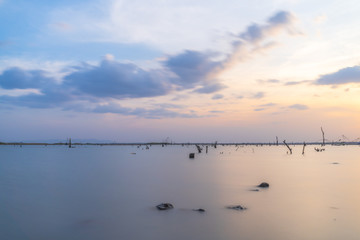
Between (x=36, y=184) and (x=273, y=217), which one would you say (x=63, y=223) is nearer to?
(x=273, y=217)

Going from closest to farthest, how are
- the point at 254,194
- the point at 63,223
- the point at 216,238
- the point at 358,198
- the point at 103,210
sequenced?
the point at 216,238 → the point at 63,223 → the point at 103,210 → the point at 358,198 → the point at 254,194

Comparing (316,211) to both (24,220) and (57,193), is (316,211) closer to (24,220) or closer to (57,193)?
(24,220)

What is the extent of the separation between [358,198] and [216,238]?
43.5 feet

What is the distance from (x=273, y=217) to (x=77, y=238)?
924 cm

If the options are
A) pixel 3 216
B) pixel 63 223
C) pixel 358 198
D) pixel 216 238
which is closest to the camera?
pixel 216 238

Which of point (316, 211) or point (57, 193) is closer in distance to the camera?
point (316, 211)

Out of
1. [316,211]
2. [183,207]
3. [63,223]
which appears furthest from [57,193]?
[316,211]

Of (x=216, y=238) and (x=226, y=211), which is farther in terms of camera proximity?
(x=226, y=211)

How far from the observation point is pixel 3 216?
48.6 feet

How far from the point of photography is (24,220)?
14.2 meters

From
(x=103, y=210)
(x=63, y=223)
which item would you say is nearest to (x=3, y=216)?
(x=63, y=223)

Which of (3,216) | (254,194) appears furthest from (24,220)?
(254,194)

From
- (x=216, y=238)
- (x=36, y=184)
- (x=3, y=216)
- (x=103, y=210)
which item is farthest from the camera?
(x=36, y=184)

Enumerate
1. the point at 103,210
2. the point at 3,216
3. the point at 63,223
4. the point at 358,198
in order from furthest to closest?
the point at 358,198 < the point at 103,210 < the point at 3,216 < the point at 63,223
